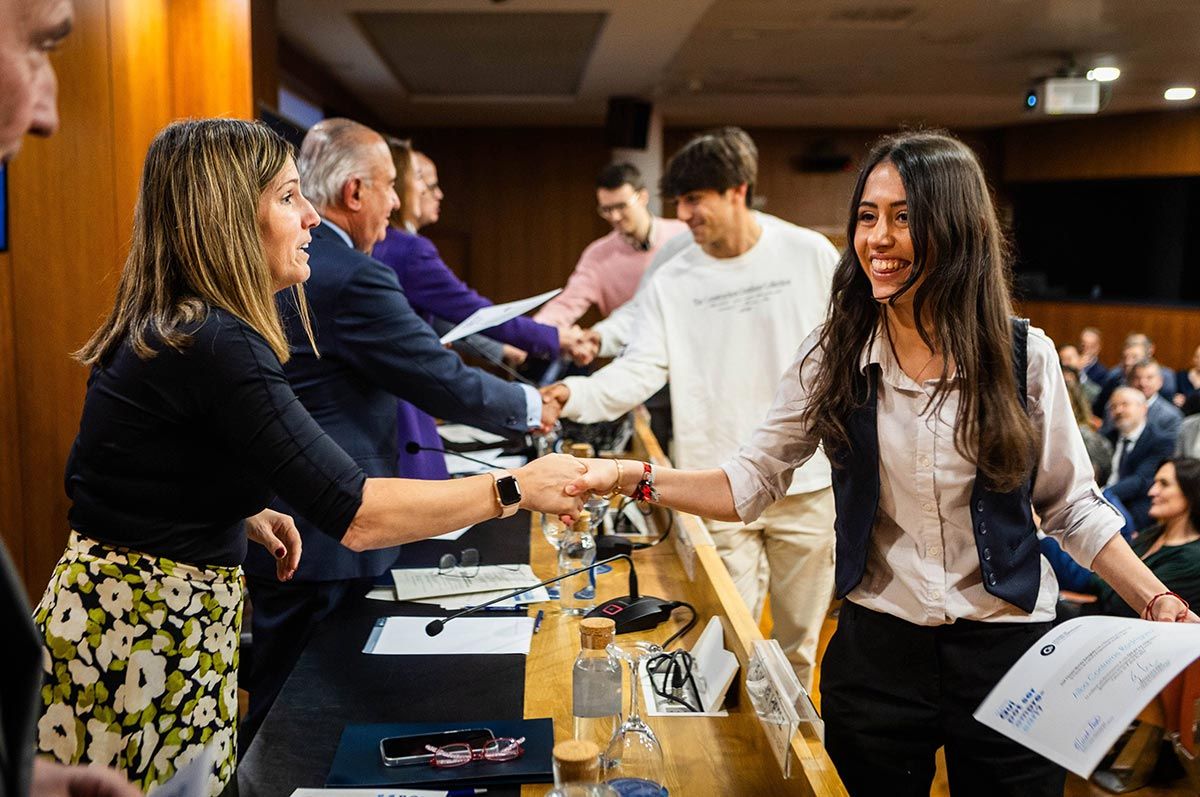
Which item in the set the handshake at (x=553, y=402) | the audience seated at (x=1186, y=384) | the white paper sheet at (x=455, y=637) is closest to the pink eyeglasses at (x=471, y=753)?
the white paper sheet at (x=455, y=637)

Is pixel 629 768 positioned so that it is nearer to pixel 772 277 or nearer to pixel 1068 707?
pixel 1068 707

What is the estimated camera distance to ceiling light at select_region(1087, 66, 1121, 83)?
889 centimetres

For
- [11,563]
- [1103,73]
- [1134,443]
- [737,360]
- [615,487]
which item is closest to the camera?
[11,563]

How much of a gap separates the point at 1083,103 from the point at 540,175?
6614 millimetres

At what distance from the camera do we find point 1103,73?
901 centimetres

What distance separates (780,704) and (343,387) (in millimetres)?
1268

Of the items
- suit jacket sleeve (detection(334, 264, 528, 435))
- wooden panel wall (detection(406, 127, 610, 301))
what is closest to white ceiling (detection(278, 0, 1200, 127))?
wooden panel wall (detection(406, 127, 610, 301))

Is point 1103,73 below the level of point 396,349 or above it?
above

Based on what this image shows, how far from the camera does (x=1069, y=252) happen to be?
14141 mm

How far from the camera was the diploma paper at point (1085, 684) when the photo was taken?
124 cm

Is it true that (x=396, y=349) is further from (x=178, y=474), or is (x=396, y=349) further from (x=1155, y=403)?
(x=1155, y=403)

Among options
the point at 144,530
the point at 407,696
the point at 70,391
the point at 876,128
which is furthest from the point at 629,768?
the point at 876,128

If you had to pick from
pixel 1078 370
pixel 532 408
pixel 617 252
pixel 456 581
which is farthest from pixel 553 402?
pixel 1078 370

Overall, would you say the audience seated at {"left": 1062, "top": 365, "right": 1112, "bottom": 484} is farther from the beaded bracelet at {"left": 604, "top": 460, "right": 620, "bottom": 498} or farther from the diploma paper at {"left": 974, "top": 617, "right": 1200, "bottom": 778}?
the diploma paper at {"left": 974, "top": 617, "right": 1200, "bottom": 778}
